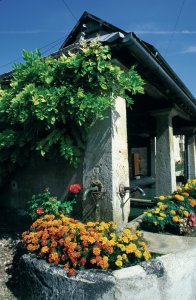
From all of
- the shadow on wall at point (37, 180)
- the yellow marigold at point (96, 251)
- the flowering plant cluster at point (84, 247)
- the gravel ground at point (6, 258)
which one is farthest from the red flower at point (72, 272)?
the shadow on wall at point (37, 180)

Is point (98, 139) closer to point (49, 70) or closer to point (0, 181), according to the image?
point (49, 70)

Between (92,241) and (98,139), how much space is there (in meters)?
1.62

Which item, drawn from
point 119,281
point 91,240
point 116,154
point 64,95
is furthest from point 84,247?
point 64,95

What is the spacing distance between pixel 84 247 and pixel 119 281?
0.58 meters

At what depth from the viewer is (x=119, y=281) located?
278 cm

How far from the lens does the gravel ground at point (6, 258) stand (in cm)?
346

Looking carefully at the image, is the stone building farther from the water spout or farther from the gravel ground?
the gravel ground

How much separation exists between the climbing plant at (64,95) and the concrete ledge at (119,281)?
1651 mm

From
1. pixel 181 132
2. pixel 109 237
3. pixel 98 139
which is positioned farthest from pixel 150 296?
pixel 181 132

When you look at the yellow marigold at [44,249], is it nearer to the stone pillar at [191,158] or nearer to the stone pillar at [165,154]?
the stone pillar at [165,154]

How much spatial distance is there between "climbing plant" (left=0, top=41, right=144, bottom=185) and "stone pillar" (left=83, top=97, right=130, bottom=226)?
0.63ft

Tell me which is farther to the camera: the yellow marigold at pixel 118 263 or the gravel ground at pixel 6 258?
the gravel ground at pixel 6 258

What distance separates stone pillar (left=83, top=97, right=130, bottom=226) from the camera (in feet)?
13.2

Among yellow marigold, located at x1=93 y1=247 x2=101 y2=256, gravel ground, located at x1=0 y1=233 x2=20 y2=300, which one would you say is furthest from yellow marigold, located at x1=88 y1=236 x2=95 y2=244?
gravel ground, located at x1=0 y1=233 x2=20 y2=300
